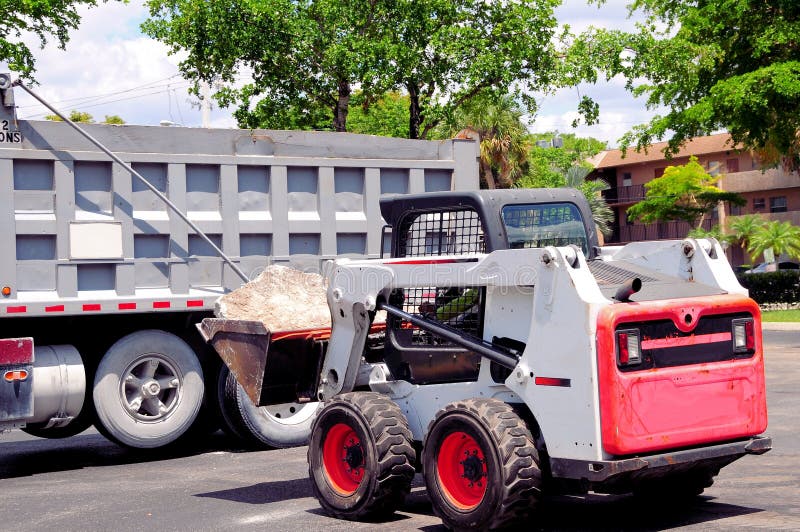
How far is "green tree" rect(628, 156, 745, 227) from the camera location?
3988 centimetres

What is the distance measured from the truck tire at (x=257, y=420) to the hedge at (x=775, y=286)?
1032 inches

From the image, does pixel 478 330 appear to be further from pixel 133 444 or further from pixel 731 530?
pixel 133 444

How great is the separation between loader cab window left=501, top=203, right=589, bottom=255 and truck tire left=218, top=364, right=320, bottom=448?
4.00 metres

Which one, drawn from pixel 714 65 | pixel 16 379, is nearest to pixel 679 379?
pixel 16 379

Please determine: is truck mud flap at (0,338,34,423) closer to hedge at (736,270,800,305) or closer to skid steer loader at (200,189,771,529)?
skid steer loader at (200,189,771,529)

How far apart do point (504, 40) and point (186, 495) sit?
56.9 ft

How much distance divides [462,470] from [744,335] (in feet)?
6.12

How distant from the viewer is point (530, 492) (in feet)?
21.4

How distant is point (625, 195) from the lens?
227ft

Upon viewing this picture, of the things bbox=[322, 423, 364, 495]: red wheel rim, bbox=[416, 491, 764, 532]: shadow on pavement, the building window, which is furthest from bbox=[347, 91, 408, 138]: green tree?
the building window

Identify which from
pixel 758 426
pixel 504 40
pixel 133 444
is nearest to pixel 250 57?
pixel 504 40

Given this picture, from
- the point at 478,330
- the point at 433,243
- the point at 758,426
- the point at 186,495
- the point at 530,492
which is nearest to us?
the point at 530,492

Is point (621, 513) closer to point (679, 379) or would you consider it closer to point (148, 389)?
point (679, 379)

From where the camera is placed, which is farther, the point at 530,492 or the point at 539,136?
the point at 539,136
